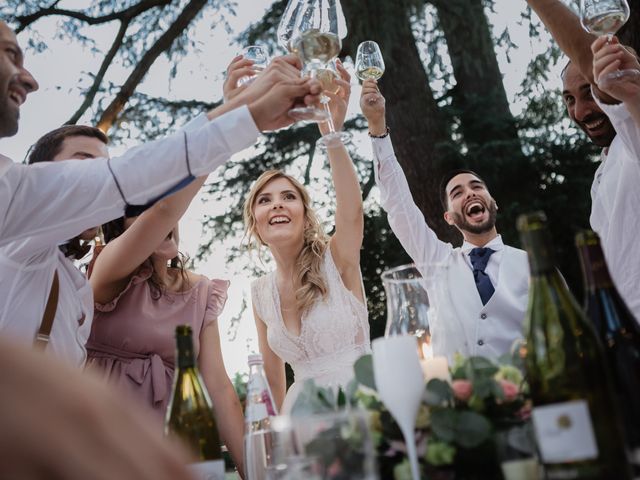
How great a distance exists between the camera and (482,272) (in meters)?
2.98

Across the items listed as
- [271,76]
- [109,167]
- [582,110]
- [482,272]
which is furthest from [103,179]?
[482,272]

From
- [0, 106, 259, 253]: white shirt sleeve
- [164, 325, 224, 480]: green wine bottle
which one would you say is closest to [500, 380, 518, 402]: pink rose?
[164, 325, 224, 480]: green wine bottle

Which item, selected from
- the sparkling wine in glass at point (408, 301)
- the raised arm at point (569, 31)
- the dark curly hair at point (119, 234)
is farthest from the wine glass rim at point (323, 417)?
the raised arm at point (569, 31)

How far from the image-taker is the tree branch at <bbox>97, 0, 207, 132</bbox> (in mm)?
5598

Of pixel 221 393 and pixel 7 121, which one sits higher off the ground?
pixel 7 121

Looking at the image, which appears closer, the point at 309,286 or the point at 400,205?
the point at 309,286

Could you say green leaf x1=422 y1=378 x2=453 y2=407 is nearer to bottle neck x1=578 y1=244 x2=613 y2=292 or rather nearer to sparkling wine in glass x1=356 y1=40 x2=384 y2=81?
bottle neck x1=578 y1=244 x2=613 y2=292

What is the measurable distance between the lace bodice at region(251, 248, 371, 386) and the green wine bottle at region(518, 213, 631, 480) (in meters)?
1.81

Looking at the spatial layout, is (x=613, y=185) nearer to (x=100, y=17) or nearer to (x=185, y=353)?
(x=185, y=353)

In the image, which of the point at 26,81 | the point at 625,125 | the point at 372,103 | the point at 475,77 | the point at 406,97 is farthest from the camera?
the point at 475,77

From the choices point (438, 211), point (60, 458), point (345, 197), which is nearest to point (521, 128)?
point (438, 211)

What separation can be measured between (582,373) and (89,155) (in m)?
1.79

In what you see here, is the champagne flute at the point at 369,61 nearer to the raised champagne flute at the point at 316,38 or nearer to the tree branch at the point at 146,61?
the raised champagne flute at the point at 316,38

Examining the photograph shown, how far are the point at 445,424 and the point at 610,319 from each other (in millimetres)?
333
